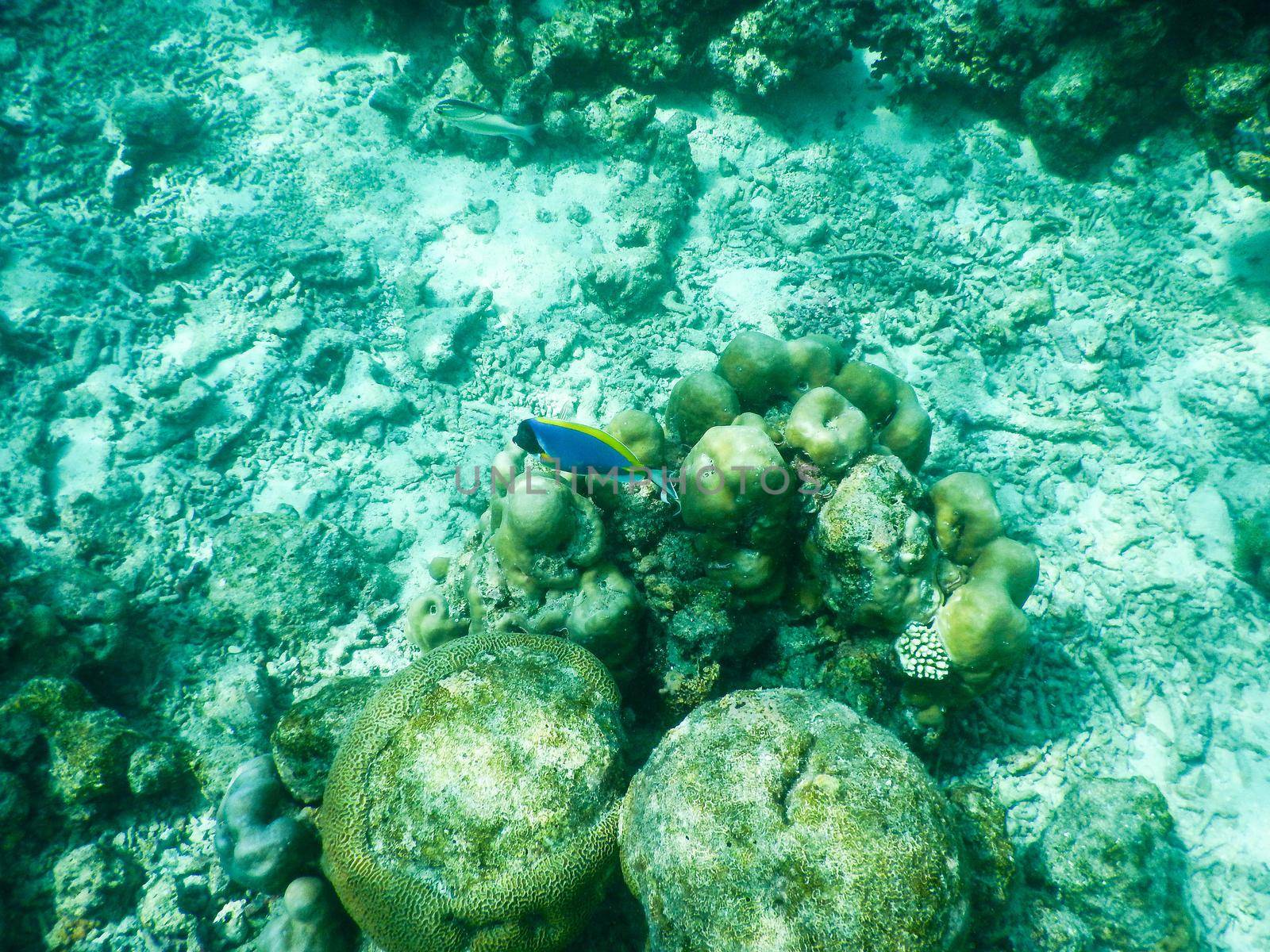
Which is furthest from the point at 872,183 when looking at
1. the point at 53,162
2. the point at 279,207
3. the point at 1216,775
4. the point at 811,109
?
the point at 53,162

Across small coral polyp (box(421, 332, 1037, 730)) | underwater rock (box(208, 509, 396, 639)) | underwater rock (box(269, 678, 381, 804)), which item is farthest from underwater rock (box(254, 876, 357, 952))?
underwater rock (box(208, 509, 396, 639))

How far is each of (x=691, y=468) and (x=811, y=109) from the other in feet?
22.5

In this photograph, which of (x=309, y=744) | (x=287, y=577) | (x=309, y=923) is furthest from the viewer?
(x=287, y=577)

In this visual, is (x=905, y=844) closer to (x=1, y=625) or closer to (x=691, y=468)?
(x=691, y=468)

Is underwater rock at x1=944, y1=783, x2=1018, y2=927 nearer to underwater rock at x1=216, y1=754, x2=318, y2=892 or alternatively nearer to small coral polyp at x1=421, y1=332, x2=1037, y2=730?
small coral polyp at x1=421, y1=332, x2=1037, y2=730

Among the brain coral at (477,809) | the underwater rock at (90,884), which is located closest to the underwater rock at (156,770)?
the underwater rock at (90,884)

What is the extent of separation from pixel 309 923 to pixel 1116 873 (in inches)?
184

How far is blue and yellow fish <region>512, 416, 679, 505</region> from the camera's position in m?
2.70

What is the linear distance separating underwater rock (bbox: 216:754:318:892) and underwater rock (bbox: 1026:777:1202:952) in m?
4.23

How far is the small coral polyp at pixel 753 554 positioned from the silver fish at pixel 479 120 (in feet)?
18.2

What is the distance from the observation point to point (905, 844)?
Answer: 6.66 feet

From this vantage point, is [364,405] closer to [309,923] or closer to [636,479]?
[636,479]

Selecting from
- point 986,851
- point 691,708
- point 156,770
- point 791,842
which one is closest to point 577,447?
point 691,708

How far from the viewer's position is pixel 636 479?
3305 millimetres
